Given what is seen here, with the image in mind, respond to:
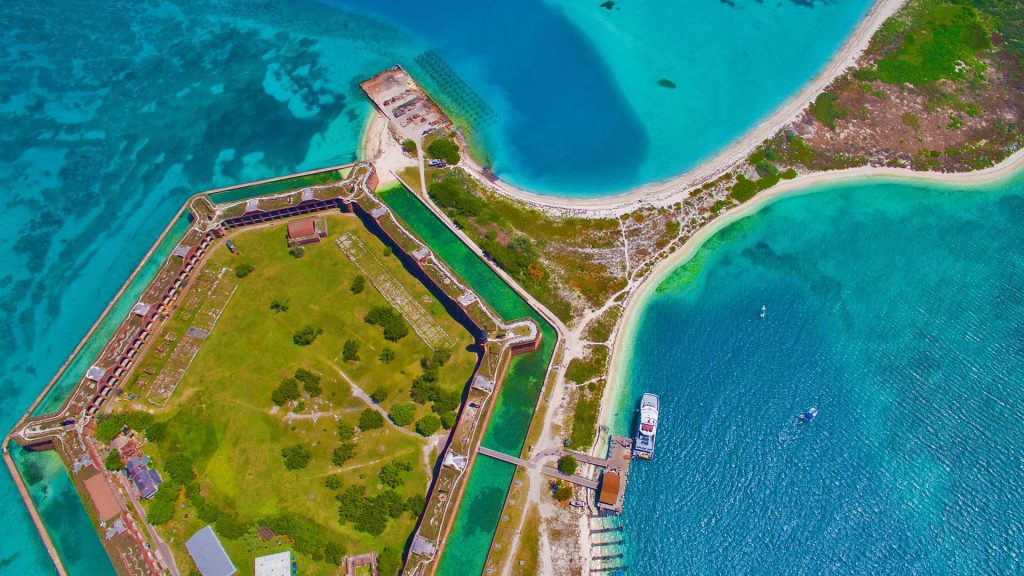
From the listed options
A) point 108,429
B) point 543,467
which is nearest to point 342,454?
point 543,467

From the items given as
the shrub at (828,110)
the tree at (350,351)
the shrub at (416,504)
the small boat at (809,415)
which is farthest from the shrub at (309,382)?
the shrub at (828,110)

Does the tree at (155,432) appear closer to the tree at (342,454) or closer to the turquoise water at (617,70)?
the tree at (342,454)

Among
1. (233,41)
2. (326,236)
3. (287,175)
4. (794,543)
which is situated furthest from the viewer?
(233,41)

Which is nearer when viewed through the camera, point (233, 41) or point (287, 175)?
point (287, 175)

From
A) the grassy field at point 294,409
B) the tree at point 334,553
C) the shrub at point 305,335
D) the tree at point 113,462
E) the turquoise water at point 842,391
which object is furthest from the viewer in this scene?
the shrub at point 305,335

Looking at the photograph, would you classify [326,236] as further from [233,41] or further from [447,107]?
[233,41]

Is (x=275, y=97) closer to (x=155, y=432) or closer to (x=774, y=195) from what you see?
(x=155, y=432)

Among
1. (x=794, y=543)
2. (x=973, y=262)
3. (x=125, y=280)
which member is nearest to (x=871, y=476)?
(x=794, y=543)

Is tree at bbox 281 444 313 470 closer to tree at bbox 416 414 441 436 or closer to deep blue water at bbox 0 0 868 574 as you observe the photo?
tree at bbox 416 414 441 436
